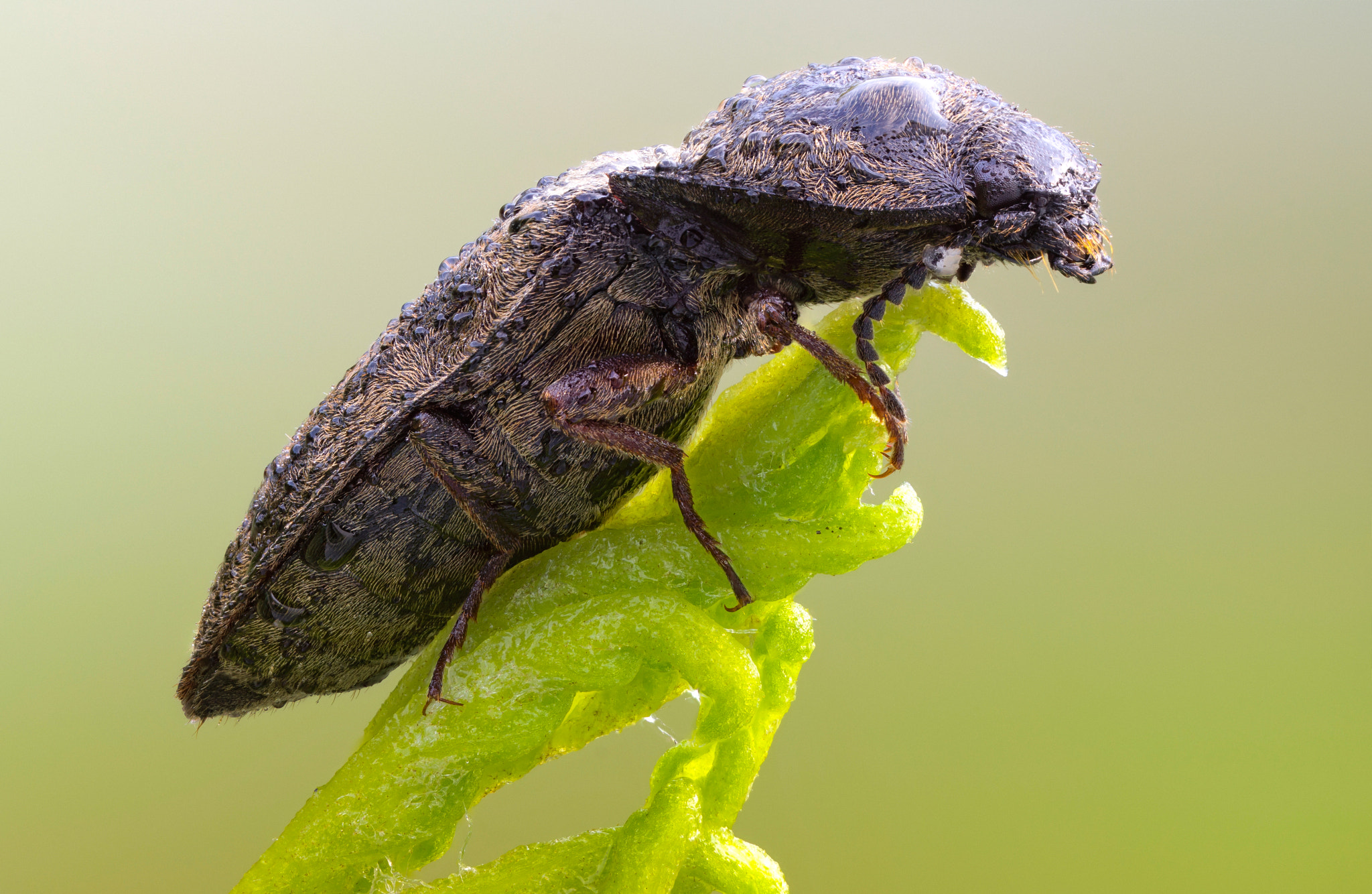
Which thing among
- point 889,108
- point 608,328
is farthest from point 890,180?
point 608,328

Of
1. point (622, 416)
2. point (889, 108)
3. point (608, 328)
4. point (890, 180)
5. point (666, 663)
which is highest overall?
point (889, 108)

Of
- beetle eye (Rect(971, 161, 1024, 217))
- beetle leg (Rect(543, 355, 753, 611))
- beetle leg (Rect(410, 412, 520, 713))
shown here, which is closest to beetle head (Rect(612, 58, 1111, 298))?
beetle eye (Rect(971, 161, 1024, 217))

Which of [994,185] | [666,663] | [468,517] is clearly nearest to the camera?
[994,185]

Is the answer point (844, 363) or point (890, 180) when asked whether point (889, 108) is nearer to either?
point (890, 180)

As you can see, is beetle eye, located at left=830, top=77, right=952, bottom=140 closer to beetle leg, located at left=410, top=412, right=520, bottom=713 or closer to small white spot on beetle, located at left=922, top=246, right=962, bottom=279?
small white spot on beetle, located at left=922, top=246, right=962, bottom=279

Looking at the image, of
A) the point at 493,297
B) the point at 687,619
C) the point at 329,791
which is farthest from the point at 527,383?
the point at 329,791

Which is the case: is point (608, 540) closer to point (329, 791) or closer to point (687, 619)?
point (687, 619)

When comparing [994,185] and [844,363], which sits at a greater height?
[994,185]
